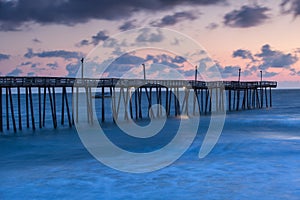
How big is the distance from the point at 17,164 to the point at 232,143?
38.8 ft

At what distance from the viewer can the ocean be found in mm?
12414

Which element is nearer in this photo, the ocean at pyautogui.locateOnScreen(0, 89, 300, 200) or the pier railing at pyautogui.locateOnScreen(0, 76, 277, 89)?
the ocean at pyautogui.locateOnScreen(0, 89, 300, 200)

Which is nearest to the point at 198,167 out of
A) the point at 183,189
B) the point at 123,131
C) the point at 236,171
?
the point at 236,171

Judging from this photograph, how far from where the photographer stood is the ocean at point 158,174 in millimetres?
12414

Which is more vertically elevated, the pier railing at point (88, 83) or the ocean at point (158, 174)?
the pier railing at point (88, 83)

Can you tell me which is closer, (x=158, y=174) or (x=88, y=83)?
(x=158, y=174)

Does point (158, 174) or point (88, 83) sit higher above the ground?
point (88, 83)

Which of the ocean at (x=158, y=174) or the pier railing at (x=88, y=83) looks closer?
the ocean at (x=158, y=174)

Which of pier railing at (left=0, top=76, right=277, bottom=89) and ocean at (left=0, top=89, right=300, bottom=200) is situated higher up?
pier railing at (left=0, top=76, right=277, bottom=89)

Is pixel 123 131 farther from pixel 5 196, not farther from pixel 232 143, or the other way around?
pixel 5 196

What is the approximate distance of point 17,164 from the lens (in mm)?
17141

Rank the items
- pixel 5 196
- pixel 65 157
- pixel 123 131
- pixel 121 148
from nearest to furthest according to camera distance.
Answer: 1. pixel 5 196
2. pixel 65 157
3. pixel 121 148
4. pixel 123 131

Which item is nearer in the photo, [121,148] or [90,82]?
[121,148]

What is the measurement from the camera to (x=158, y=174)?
14.7m
